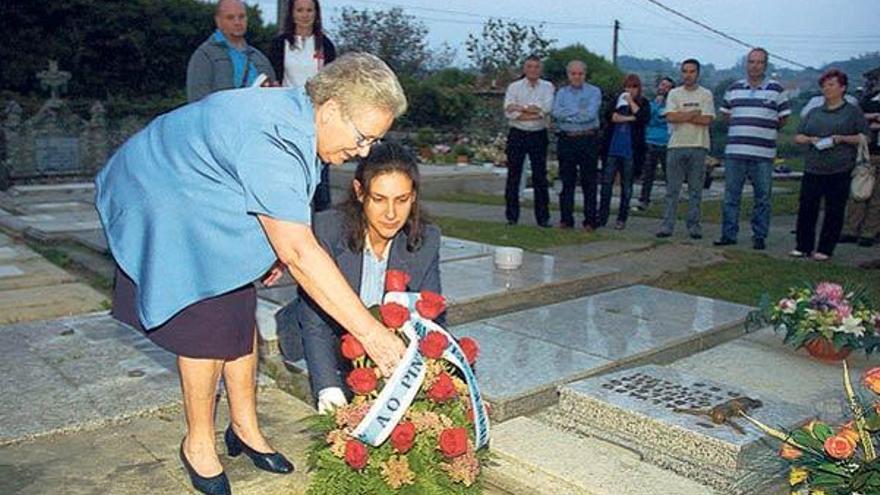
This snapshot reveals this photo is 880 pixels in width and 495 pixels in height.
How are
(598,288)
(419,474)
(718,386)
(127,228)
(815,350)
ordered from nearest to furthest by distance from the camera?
(419,474) < (127,228) < (718,386) < (815,350) < (598,288)

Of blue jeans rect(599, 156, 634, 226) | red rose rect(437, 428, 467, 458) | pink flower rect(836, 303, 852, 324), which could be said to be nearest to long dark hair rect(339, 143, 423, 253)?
red rose rect(437, 428, 467, 458)

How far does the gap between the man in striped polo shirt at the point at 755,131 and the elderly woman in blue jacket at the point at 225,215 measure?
5.56 metres

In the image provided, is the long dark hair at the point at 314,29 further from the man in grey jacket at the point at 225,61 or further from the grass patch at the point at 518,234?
the grass patch at the point at 518,234

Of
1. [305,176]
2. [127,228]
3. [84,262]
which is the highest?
[305,176]

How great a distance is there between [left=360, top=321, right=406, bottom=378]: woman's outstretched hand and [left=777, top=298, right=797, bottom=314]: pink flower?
252cm

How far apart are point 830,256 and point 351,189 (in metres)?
5.37

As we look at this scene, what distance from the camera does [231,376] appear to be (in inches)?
104

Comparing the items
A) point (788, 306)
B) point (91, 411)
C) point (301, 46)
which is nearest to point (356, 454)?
point (91, 411)

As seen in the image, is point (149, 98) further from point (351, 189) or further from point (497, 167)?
point (351, 189)

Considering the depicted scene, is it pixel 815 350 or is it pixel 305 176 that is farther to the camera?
pixel 815 350

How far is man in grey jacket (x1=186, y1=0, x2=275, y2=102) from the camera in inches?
179

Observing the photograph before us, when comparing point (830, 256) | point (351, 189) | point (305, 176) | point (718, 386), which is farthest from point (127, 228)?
point (830, 256)

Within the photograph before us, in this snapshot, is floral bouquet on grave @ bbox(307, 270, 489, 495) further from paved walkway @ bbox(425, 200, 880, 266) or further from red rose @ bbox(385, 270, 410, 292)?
paved walkway @ bbox(425, 200, 880, 266)

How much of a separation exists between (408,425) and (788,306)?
2509 mm
